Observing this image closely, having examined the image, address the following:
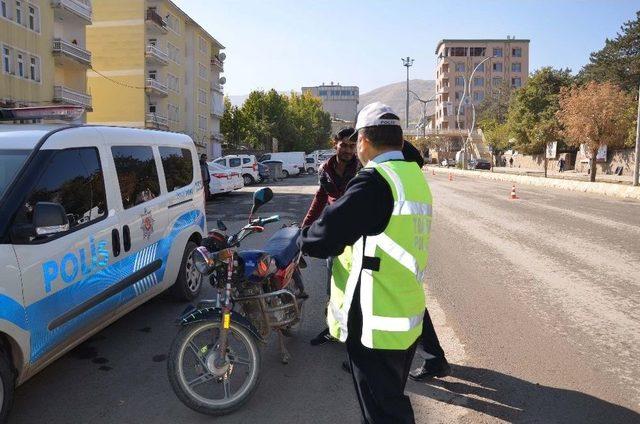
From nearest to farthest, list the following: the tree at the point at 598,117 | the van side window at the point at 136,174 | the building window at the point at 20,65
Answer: the van side window at the point at 136,174, the building window at the point at 20,65, the tree at the point at 598,117

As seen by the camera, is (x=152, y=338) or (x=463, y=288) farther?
(x=463, y=288)

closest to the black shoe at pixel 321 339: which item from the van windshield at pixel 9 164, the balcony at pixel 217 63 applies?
the van windshield at pixel 9 164

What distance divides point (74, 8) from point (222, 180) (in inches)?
725

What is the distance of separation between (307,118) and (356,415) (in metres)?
83.9

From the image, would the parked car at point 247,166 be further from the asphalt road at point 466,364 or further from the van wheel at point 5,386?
the van wheel at point 5,386

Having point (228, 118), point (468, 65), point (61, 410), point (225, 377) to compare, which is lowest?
point (61, 410)

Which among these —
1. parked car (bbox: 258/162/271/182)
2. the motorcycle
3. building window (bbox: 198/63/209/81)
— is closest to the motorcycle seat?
the motorcycle

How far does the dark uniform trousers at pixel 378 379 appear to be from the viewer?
8.04ft

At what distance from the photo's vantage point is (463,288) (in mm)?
7066

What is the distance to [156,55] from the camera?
153 feet

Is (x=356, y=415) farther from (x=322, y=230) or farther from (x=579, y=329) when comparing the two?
(x=579, y=329)

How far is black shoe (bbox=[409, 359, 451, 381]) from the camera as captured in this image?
Answer: 13.6 feet

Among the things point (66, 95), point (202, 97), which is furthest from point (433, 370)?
point (202, 97)

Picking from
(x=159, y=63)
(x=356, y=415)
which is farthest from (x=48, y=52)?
(x=356, y=415)
